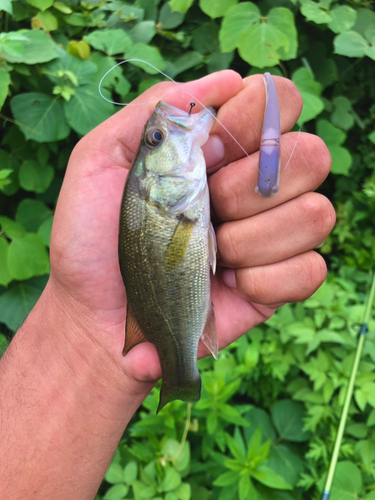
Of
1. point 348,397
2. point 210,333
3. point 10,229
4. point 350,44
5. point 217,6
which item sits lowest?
point 348,397

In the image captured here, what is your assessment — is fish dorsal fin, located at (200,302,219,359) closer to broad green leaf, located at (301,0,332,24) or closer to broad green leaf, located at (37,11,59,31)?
broad green leaf, located at (301,0,332,24)

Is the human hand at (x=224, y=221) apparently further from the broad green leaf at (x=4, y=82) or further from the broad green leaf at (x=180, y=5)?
the broad green leaf at (x=180, y=5)

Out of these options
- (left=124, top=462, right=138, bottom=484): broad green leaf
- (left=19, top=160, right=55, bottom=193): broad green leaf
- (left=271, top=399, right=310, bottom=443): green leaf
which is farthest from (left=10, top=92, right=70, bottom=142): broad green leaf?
(left=271, top=399, right=310, bottom=443): green leaf

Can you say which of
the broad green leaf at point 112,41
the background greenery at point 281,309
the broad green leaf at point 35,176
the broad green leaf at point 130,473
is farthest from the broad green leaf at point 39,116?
the broad green leaf at point 130,473

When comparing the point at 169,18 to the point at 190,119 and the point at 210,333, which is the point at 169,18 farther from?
the point at 210,333

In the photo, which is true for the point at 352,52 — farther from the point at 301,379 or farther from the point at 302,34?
the point at 301,379

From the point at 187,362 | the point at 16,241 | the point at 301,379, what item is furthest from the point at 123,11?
the point at 301,379

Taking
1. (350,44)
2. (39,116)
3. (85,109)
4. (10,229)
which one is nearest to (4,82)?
(39,116)
